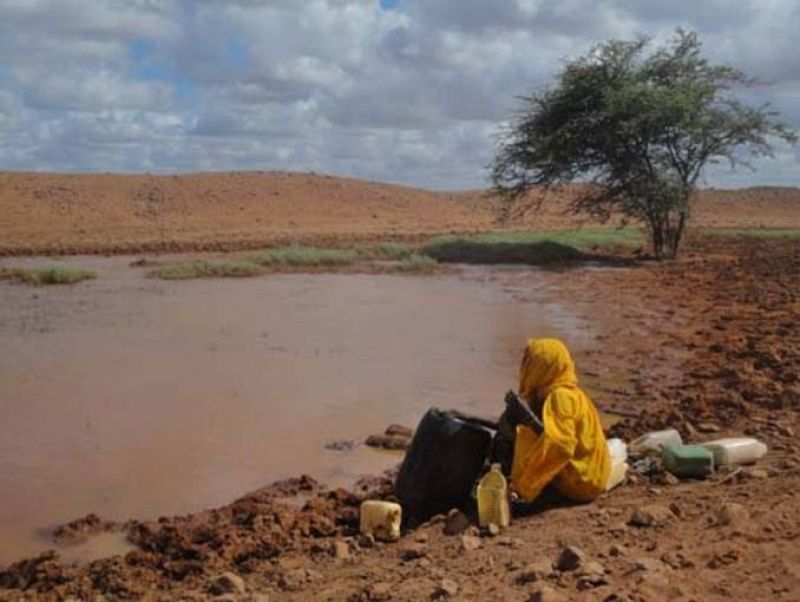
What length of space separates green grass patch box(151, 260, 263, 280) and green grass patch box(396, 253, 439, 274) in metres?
3.55

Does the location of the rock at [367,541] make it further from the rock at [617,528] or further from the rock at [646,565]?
the rock at [646,565]

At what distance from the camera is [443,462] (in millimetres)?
5926

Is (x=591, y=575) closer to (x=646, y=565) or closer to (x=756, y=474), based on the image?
(x=646, y=565)

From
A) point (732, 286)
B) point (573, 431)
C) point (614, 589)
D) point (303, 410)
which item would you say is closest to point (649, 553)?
point (614, 589)

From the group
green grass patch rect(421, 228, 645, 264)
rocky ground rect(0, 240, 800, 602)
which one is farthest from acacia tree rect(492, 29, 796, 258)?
rocky ground rect(0, 240, 800, 602)

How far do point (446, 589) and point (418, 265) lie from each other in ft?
68.5

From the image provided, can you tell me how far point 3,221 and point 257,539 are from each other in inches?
1549

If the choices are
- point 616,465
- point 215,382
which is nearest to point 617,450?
point 616,465

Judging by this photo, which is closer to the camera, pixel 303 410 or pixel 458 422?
pixel 458 422

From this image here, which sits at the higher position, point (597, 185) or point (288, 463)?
point (597, 185)

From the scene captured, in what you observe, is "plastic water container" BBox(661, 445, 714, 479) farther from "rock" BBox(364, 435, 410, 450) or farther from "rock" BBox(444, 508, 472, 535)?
"rock" BBox(364, 435, 410, 450)

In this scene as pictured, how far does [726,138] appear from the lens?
2716 centimetres

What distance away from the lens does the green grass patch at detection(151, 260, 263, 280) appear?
2344 centimetres

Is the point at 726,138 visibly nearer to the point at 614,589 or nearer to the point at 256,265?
the point at 256,265
